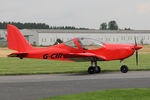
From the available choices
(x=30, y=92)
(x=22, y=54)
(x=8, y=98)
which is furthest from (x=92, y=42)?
(x=8, y=98)

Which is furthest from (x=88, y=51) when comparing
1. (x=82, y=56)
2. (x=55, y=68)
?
(x=55, y=68)

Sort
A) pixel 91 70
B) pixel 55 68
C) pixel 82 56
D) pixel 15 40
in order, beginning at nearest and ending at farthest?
pixel 82 56, pixel 91 70, pixel 15 40, pixel 55 68

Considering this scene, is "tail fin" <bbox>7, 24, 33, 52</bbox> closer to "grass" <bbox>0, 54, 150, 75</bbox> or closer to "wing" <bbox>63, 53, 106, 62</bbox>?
"grass" <bbox>0, 54, 150, 75</bbox>

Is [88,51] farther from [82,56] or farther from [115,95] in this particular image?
[115,95]

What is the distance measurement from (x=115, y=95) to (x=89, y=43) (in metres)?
8.28

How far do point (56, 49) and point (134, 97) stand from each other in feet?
30.8

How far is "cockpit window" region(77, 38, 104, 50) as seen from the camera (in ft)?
61.9

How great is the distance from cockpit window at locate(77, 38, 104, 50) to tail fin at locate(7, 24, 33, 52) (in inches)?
129

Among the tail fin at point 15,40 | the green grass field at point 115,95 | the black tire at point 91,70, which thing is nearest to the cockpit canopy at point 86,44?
the black tire at point 91,70

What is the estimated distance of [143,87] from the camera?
40.9 ft

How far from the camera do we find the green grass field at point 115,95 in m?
10.1

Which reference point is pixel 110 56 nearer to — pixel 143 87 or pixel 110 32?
pixel 143 87

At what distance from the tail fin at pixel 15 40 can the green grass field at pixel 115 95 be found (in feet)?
30.8

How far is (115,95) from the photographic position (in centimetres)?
1065
